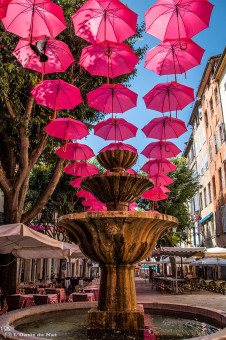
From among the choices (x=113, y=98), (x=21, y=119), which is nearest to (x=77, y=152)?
(x=21, y=119)

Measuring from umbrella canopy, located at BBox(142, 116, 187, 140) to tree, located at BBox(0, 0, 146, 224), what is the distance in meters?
3.82

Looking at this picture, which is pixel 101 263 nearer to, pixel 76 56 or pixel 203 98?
pixel 76 56

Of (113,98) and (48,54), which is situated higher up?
(48,54)

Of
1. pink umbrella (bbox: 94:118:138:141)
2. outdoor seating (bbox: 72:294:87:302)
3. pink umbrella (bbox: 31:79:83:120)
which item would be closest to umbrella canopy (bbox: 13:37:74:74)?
pink umbrella (bbox: 31:79:83:120)

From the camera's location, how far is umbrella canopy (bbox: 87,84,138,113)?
8.59 meters

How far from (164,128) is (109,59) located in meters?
3.39

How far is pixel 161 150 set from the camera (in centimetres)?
1076

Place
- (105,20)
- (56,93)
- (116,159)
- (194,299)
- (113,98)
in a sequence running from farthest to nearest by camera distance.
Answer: (194,299) → (113,98) → (56,93) → (116,159) → (105,20)

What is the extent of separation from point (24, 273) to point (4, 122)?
19.3 metres

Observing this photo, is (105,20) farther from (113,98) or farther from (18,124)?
(18,124)

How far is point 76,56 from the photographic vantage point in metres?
12.7

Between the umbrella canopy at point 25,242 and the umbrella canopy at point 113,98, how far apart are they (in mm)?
3851

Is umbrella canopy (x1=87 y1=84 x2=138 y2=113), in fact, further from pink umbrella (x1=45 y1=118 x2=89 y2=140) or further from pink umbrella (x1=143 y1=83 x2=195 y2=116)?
pink umbrella (x1=45 y1=118 x2=89 y2=140)

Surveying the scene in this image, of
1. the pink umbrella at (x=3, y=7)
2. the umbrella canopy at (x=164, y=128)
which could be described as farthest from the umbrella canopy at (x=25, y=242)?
the pink umbrella at (x=3, y=7)
